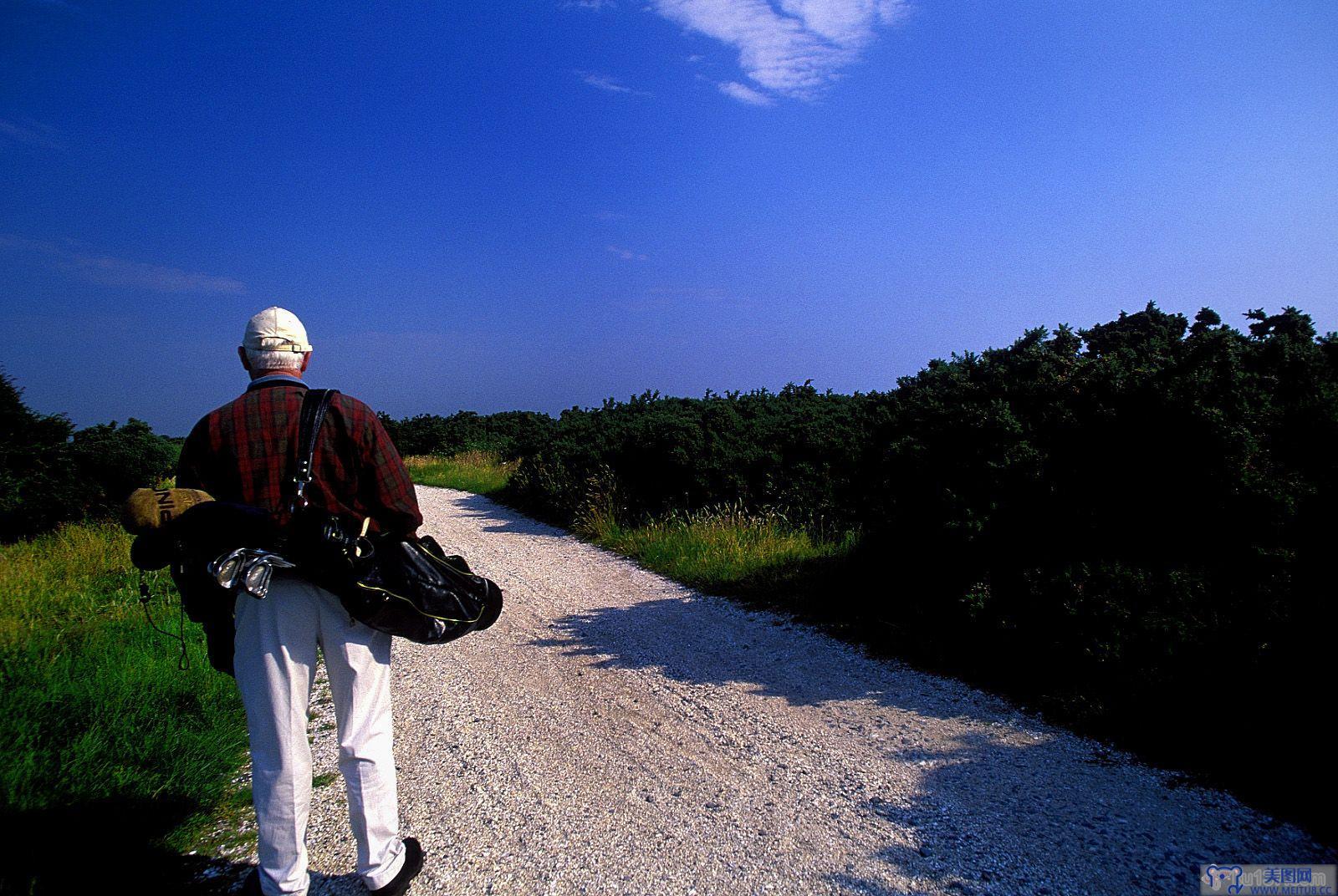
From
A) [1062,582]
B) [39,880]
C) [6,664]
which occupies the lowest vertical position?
[39,880]

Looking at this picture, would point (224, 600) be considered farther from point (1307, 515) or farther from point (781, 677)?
point (1307, 515)

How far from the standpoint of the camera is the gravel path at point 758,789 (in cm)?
295

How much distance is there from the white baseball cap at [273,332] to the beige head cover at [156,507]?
65 cm

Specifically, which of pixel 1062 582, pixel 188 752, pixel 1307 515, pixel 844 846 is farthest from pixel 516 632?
pixel 1307 515

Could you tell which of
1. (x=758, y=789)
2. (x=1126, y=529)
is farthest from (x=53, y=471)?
(x=1126, y=529)

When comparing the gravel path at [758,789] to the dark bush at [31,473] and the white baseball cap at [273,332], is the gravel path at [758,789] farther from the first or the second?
the dark bush at [31,473]

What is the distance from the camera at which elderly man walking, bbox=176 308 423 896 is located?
2.54 m

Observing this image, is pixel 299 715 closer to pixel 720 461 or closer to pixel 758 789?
pixel 758 789

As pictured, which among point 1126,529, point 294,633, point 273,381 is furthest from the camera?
point 1126,529

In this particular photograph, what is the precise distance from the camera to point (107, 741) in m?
3.69

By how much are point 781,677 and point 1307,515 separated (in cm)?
342

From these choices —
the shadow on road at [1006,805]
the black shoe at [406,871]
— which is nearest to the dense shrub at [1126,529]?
the shadow on road at [1006,805]

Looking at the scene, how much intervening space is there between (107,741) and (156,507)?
2197 mm

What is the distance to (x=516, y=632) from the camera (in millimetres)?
6531
